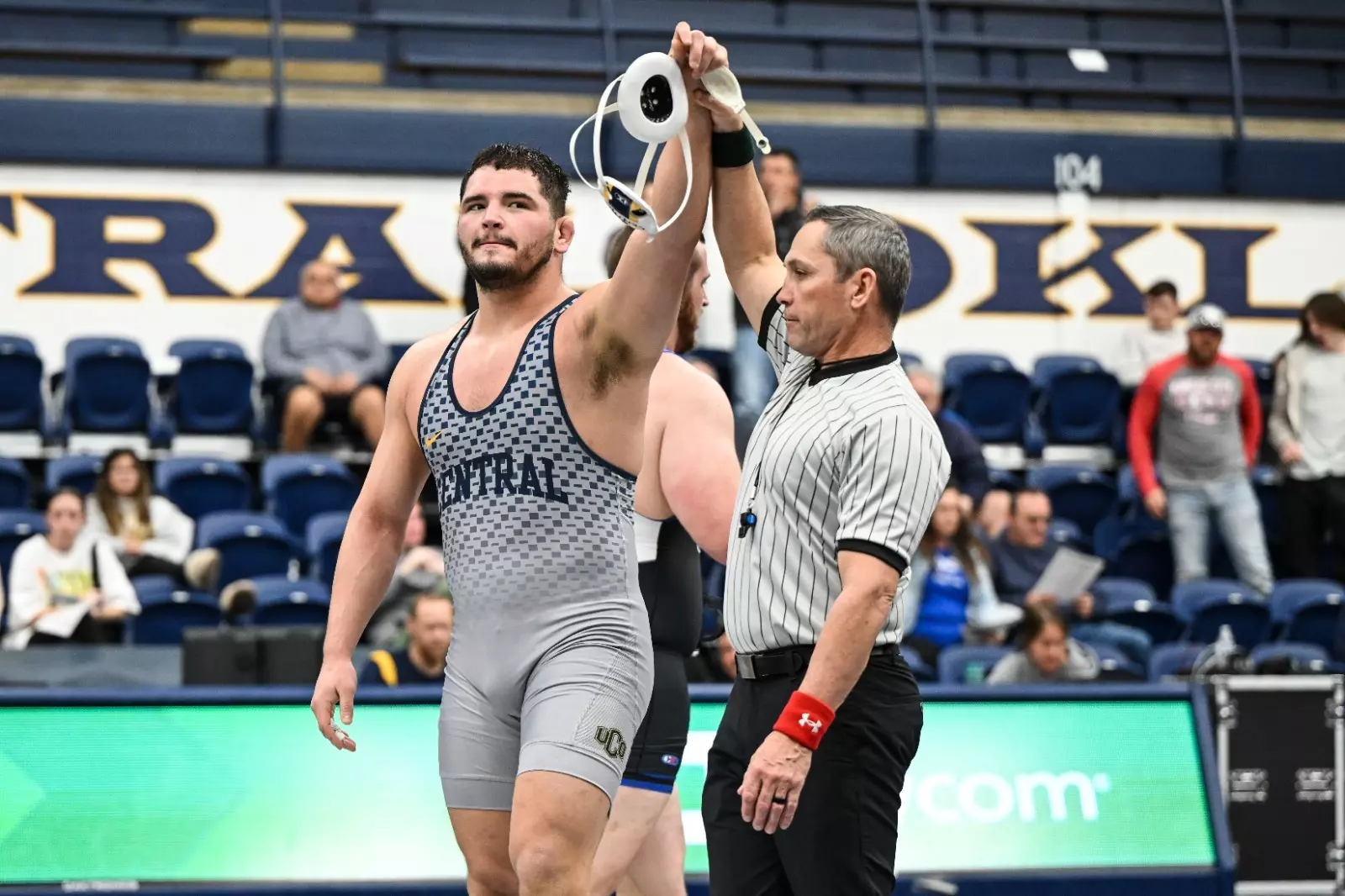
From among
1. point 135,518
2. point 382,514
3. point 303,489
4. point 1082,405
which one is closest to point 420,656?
point 135,518

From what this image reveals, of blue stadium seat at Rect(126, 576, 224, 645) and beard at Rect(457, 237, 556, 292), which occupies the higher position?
beard at Rect(457, 237, 556, 292)

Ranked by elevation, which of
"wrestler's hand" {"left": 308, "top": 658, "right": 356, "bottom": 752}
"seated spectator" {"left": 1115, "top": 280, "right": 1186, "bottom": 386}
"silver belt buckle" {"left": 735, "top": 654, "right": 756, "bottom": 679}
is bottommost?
"wrestler's hand" {"left": 308, "top": 658, "right": 356, "bottom": 752}

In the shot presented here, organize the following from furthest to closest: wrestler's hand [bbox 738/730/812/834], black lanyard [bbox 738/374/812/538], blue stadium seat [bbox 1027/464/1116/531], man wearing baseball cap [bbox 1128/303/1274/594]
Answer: blue stadium seat [bbox 1027/464/1116/531] < man wearing baseball cap [bbox 1128/303/1274/594] < black lanyard [bbox 738/374/812/538] < wrestler's hand [bbox 738/730/812/834]

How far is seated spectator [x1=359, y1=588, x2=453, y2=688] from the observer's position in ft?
26.7

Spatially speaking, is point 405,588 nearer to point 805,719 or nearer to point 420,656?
point 420,656

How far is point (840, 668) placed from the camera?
373 centimetres

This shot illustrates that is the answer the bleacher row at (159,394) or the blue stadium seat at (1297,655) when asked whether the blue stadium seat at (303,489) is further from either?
the blue stadium seat at (1297,655)

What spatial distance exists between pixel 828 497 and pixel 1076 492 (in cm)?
921

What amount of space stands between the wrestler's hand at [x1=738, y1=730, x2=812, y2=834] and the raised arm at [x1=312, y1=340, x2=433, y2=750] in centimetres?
101

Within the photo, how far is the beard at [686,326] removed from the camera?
5.03 metres

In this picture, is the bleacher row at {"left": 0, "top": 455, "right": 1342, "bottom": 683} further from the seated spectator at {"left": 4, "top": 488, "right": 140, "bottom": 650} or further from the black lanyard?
the black lanyard

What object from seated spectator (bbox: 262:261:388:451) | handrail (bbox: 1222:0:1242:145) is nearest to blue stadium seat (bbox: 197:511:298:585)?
seated spectator (bbox: 262:261:388:451)

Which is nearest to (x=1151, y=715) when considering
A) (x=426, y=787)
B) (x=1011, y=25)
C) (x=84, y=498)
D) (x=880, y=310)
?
(x=426, y=787)

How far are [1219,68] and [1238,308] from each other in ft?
8.53
